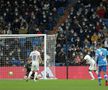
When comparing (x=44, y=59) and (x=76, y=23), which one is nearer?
(x=44, y=59)

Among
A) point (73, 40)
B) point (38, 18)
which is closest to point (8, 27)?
point (38, 18)

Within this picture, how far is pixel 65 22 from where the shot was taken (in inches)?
1426

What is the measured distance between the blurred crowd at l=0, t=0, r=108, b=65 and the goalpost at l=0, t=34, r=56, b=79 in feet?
3.31

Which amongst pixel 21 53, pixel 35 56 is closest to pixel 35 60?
pixel 35 56

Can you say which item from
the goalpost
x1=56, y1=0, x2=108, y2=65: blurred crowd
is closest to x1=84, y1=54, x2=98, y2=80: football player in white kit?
x1=56, y1=0, x2=108, y2=65: blurred crowd

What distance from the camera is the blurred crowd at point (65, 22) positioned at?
1297 inches

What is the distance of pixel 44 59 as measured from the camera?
30.3 meters

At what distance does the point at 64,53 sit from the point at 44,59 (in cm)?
161

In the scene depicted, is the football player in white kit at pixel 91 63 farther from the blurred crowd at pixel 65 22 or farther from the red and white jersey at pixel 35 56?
the red and white jersey at pixel 35 56

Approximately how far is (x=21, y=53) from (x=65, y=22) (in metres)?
6.59

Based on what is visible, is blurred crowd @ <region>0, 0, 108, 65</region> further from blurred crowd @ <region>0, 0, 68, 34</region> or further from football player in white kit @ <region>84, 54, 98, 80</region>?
football player in white kit @ <region>84, 54, 98, 80</region>

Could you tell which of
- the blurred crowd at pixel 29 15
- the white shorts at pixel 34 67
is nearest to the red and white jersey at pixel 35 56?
the white shorts at pixel 34 67

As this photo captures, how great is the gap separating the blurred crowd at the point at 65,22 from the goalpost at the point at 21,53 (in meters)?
1.01

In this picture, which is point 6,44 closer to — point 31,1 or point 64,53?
point 64,53
